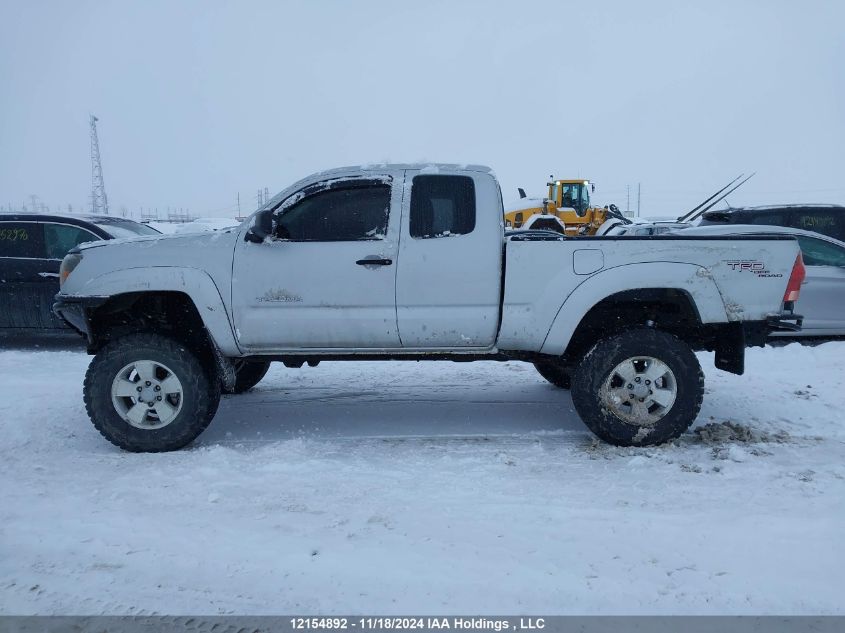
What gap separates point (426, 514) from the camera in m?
3.47

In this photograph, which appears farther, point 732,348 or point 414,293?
point 732,348

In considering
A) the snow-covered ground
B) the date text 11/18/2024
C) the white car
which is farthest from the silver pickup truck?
the white car

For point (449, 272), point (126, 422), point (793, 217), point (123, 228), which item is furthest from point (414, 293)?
point (793, 217)

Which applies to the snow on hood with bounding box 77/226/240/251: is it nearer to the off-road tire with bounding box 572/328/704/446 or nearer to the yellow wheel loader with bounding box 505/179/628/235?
the off-road tire with bounding box 572/328/704/446

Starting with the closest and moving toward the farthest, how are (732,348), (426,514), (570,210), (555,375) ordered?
(426,514), (732,348), (555,375), (570,210)

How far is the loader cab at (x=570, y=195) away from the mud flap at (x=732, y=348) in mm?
16955

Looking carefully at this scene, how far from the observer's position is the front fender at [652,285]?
14.5 ft

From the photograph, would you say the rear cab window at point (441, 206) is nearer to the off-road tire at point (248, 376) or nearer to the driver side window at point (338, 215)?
the driver side window at point (338, 215)

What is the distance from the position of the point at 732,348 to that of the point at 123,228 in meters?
7.28

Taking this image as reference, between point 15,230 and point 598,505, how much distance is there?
7.76m

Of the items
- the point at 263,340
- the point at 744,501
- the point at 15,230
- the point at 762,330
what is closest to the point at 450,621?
the point at 744,501

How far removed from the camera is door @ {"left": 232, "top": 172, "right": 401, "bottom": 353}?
4496 millimetres

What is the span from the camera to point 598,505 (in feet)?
11.7

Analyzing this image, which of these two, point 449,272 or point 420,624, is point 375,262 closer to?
point 449,272
